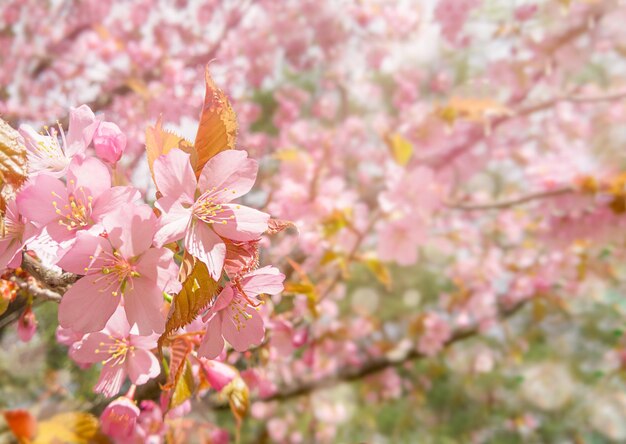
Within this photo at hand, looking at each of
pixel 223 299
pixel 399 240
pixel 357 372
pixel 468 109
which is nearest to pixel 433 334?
pixel 357 372

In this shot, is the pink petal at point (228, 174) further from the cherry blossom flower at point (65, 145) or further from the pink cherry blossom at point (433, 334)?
the pink cherry blossom at point (433, 334)

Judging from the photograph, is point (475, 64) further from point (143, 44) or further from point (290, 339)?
point (290, 339)

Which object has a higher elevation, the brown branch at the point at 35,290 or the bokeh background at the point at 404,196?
the brown branch at the point at 35,290

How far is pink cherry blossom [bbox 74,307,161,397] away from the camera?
18.5 inches

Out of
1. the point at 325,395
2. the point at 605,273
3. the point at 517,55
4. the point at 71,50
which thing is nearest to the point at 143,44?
the point at 71,50

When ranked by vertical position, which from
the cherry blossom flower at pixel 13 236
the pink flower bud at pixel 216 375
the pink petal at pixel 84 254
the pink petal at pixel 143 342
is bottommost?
the pink flower bud at pixel 216 375

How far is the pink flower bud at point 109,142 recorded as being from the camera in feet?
1.35

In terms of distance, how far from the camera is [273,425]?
2.37 m

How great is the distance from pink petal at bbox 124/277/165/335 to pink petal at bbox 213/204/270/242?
71 millimetres

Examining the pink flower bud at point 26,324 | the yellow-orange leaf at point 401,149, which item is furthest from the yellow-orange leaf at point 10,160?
the yellow-orange leaf at point 401,149

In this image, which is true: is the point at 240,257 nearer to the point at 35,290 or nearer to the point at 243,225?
the point at 243,225

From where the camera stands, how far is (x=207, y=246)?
15.2 inches

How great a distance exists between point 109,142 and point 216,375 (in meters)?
0.26

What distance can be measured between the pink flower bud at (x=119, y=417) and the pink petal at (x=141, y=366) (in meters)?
0.02
